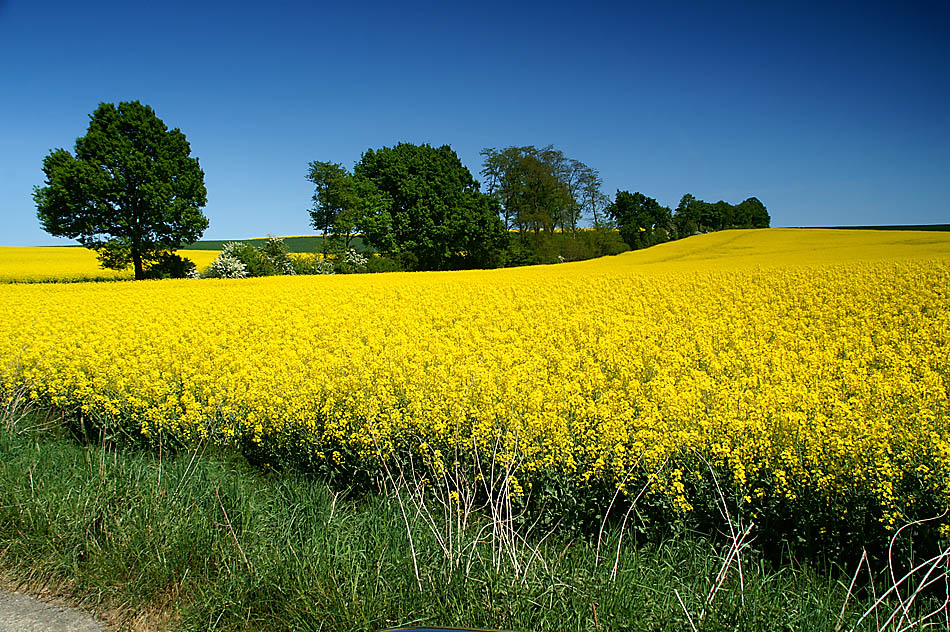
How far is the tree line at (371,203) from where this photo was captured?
30.3 meters

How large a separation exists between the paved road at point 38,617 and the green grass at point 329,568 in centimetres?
8

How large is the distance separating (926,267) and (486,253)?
33.0 m

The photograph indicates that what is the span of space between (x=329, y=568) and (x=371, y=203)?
41.8m

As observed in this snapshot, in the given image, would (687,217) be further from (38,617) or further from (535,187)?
(38,617)

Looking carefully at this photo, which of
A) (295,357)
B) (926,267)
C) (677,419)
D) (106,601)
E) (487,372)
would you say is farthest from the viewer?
(926,267)

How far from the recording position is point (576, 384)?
5.25 m

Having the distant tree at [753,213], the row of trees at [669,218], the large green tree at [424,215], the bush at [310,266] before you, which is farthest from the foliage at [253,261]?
the distant tree at [753,213]

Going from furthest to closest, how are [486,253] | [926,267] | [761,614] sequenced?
[486,253]
[926,267]
[761,614]

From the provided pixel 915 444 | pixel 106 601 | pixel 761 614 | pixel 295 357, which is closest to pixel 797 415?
pixel 915 444

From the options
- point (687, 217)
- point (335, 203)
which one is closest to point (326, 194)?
point (335, 203)

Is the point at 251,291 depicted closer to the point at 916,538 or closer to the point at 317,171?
the point at 916,538

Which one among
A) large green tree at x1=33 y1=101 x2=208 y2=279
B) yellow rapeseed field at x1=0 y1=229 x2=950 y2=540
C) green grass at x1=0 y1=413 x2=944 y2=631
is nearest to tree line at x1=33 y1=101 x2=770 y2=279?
large green tree at x1=33 y1=101 x2=208 y2=279

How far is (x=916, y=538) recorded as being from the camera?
2957mm

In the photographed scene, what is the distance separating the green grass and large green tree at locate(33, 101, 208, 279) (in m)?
31.9
